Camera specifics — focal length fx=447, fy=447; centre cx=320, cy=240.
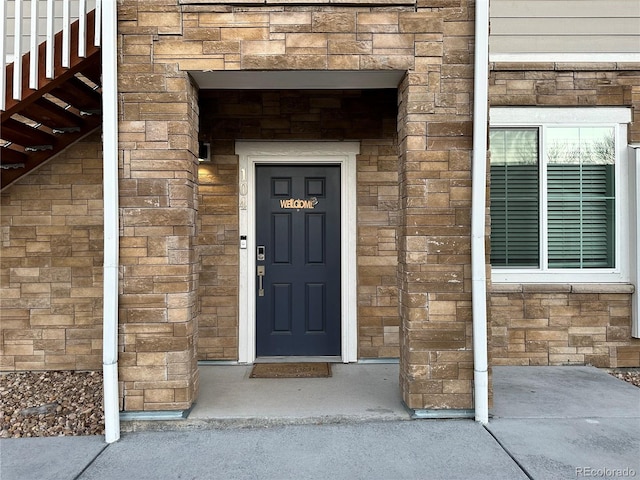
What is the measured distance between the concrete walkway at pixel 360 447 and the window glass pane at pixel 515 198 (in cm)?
155

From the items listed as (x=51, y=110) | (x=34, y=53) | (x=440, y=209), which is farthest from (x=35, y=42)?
(x=440, y=209)

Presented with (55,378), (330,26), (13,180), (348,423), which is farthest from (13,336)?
(330,26)

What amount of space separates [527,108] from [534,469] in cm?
343

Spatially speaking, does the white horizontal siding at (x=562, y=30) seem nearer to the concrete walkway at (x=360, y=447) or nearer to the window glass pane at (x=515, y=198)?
the window glass pane at (x=515, y=198)

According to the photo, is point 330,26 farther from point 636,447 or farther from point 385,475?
point 636,447

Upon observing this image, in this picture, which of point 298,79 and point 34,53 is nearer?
point 34,53

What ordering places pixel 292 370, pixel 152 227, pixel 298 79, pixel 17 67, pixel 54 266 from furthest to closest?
pixel 54 266, pixel 292 370, pixel 298 79, pixel 152 227, pixel 17 67

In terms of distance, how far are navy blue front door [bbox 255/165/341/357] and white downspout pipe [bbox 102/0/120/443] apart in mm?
1726

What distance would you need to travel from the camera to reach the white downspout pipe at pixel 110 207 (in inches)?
120

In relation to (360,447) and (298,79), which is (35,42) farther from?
(360,447)

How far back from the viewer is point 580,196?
15.3 ft

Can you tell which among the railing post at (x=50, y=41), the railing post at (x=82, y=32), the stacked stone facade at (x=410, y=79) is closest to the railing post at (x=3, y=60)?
the railing post at (x=50, y=41)

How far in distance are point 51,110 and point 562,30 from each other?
191 inches

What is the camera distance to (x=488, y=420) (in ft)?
10.6
